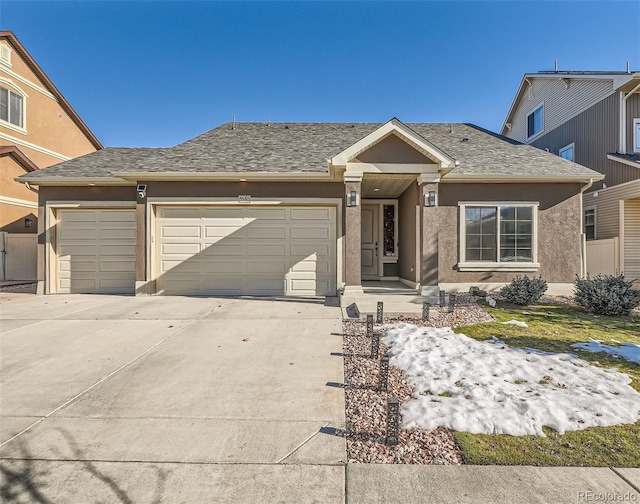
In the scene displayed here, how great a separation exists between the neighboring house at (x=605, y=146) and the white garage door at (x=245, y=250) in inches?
393

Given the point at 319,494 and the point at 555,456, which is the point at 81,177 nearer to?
the point at 319,494

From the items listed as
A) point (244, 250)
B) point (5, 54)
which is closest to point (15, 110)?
point (5, 54)

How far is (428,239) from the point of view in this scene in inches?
311

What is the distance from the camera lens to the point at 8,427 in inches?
115

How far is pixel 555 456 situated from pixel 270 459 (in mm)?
2158

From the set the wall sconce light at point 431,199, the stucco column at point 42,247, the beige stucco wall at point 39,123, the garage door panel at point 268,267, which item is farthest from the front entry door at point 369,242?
the beige stucco wall at point 39,123

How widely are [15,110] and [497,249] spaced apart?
22.1 metres

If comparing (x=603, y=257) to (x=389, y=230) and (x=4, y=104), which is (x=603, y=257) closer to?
(x=389, y=230)

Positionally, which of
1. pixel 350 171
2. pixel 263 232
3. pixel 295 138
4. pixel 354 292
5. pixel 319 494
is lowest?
pixel 319 494

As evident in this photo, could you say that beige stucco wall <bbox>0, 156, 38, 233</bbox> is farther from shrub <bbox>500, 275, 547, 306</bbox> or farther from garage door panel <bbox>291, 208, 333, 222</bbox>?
shrub <bbox>500, 275, 547, 306</bbox>

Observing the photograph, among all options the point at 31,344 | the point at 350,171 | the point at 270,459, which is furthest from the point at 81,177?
the point at 270,459

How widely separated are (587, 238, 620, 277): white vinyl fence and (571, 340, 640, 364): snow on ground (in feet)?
25.6

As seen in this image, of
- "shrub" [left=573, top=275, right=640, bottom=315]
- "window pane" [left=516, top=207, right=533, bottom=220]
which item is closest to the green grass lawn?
"shrub" [left=573, top=275, right=640, bottom=315]

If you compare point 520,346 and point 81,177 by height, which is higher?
point 81,177
